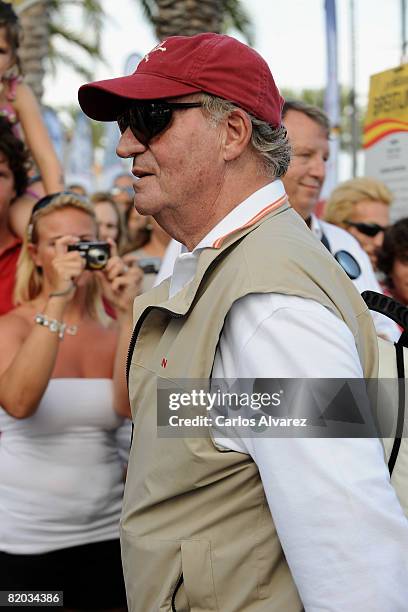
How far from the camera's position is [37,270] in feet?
10.5

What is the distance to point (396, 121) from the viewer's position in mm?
4367

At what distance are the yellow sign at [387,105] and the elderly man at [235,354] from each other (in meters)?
2.88

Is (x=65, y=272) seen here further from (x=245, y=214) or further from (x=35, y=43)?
(x=35, y=43)

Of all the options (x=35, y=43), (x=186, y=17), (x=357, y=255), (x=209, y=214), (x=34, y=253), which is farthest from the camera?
(x=35, y=43)

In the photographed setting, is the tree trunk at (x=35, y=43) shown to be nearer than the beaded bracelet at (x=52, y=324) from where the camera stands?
No

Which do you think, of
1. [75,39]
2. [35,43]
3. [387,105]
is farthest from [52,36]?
[387,105]

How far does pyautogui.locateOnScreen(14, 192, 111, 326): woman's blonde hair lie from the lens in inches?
124

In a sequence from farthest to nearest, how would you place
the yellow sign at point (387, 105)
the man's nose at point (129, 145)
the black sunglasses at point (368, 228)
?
the black sunglasses at point (368, 228), the yellow sign at point (387, 105), the man's nose at point (129, 145)

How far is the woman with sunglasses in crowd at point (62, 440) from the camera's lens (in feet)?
8.86

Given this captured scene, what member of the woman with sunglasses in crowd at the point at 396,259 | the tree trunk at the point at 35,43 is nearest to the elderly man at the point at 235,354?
the woman with sunglasses in crowd at the point at 396,259

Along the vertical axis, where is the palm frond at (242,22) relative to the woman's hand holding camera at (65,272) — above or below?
above

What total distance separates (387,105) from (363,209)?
597 mm

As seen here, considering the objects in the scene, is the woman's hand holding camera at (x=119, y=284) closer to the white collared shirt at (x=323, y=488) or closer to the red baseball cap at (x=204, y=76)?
the red baseball cap at (x=204, y=76)

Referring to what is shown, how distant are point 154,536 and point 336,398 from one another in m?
0.44
